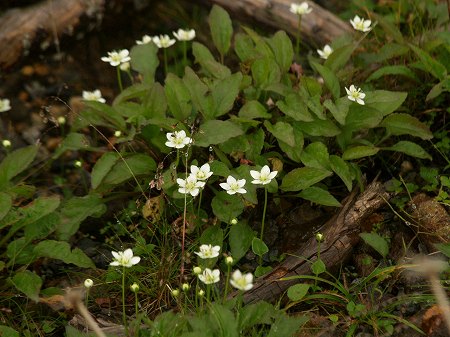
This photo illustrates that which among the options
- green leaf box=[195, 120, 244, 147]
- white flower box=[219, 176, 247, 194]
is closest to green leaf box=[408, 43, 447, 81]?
green leaf box=[195, 120, 244, 147]

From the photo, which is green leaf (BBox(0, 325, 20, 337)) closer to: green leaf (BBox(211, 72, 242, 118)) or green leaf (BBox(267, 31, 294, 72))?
green leaf (BBox(211, 72, 242, 118))

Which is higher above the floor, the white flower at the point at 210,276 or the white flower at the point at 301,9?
the white flower at the point at 301,9

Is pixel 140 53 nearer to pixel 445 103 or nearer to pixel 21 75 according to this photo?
pixel 21 75

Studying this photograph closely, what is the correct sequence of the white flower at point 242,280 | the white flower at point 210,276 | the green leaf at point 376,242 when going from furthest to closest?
1. the green leaf at point 376,242
2. the white flower at point 210,276
3. the white flower at point 242,280

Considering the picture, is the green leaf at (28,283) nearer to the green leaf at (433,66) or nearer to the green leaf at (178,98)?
the green leaf at (178,98)

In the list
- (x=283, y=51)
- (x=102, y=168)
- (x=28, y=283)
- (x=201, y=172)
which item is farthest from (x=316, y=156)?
(x=28, y=283)

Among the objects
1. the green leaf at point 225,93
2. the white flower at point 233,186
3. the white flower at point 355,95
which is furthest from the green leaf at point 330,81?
the white flower at point 233,186

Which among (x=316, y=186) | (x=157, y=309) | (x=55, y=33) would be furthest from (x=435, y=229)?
A: (x=55, y=33)

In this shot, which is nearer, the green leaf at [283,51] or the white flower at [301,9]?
the green leaf at [283,51]
